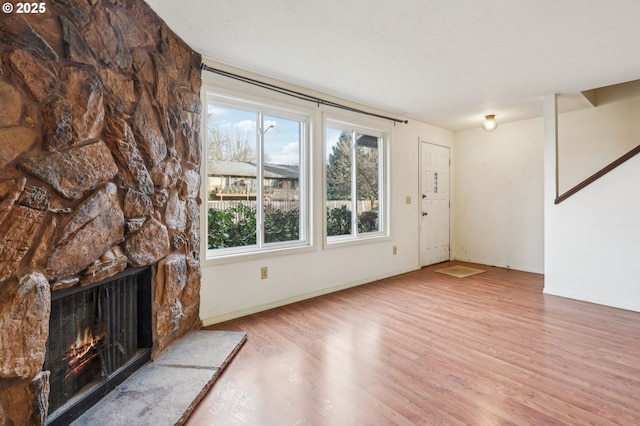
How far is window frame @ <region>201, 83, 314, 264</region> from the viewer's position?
2807 millimetres

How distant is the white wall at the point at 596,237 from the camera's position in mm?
3256

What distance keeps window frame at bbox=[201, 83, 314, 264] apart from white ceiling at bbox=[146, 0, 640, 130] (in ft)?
0.92

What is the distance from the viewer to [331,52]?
2.67 m

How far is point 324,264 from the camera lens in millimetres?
3764


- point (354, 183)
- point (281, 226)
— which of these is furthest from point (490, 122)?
point (281, 226)

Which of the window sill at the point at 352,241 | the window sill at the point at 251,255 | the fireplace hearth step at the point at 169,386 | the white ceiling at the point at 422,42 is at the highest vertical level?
the white ceiling at the point at 422,42

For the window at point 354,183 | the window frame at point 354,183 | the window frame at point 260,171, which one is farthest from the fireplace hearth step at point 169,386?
the window at point 354,183

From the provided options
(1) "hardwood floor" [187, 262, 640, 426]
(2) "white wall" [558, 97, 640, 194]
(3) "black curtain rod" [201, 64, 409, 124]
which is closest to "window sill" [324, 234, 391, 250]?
(1) "hardwood floor" [187, 262, 640, 426]

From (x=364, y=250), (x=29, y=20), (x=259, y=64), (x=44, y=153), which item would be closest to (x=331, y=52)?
(x=259, y=64)

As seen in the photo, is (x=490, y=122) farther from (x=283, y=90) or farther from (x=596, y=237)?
(x=283, y=90)

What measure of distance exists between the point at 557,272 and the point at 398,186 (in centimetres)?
219

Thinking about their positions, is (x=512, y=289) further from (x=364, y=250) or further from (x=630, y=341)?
(x=364, y=250)

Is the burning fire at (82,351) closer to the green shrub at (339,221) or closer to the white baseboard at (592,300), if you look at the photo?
the green shrub at (339,221)

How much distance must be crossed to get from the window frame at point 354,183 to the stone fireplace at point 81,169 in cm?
175
